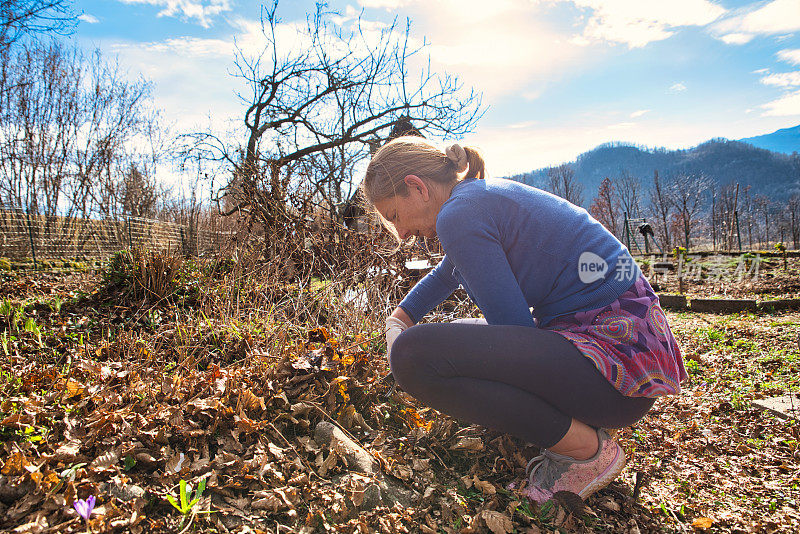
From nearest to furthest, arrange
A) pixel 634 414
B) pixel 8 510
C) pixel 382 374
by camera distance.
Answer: pixel 8 510
pixel 634 414
pixel 382 374

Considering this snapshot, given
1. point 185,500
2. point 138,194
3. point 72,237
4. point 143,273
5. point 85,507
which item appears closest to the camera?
point 85,507

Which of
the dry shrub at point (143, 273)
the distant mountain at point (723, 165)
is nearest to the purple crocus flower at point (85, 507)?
the dry shrub at point (143, 273)

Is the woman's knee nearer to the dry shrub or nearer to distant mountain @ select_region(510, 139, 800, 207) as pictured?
the dry shrub

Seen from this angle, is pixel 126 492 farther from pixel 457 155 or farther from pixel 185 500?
pixel 457 155

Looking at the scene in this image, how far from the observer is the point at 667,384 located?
144cm

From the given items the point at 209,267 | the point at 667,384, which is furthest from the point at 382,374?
the point at 209,267

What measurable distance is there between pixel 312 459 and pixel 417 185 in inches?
43.7

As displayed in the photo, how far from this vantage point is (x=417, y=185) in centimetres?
174

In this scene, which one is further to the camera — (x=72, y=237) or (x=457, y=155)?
(x=72, y=237)

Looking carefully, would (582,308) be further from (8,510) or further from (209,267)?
(209,267)

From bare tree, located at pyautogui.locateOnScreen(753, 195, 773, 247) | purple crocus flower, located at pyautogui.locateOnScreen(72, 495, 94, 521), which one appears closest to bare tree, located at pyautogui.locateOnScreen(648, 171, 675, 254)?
bare tree, located at pyautogui.locateOnScreen(753, 195, 773, 247)

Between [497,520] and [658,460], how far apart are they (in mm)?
1026

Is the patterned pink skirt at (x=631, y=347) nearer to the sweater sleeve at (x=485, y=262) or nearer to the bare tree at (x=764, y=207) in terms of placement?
the sweater sleeve at (x=485, y=262)

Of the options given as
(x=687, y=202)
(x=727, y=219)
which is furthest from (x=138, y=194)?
(x=687, y=202)
